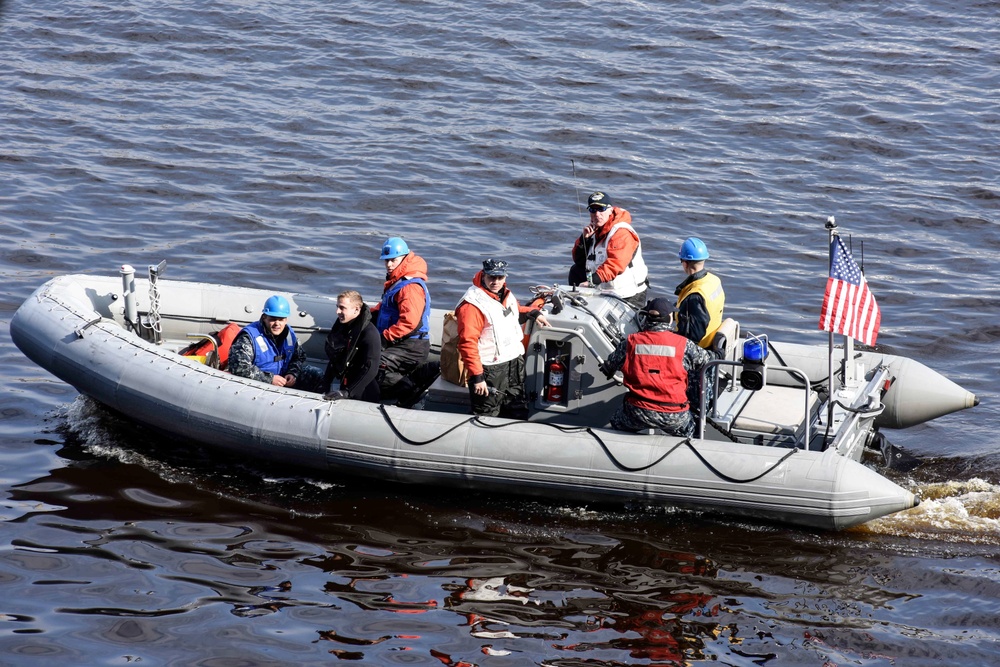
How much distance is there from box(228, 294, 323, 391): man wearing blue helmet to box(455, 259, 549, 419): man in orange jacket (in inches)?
62.6

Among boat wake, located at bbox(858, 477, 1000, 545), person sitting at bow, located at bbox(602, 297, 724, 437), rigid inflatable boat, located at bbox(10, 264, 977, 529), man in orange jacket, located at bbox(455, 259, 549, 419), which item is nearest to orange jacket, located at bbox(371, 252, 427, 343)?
rigid inflatable boat, located at bbox(10, 264, 977, 529)

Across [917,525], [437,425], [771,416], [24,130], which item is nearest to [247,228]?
[24,130]

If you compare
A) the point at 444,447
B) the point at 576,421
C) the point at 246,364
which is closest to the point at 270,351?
the point at 246,364

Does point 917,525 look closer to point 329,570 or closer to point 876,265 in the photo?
point 329,570

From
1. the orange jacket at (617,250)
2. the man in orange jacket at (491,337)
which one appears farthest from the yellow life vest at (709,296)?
the man in orange jacket at (491,337)

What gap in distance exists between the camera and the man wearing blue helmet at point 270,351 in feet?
30.3

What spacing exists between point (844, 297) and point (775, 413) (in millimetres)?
1086

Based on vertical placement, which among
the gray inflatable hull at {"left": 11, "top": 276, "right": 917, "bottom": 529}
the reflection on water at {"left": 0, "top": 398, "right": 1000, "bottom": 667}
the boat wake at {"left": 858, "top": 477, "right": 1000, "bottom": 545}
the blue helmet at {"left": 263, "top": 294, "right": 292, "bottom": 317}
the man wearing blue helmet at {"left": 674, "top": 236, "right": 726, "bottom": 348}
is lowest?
the reflection on water at {"left": 0, "top": 398, "right": 1000, "bottom": 667}

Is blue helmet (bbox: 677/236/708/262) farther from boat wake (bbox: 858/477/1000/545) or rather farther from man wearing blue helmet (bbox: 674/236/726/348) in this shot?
boat wake (bbox: 858/477/1000/545)

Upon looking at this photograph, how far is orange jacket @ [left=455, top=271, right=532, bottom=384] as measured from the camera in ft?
27.8

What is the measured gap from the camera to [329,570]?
7.80m

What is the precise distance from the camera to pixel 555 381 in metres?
8.77

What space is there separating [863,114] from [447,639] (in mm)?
13515

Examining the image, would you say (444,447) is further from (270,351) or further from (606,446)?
(270,351)
